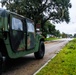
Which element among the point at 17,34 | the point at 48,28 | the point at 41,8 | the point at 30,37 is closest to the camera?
the point at 17,34

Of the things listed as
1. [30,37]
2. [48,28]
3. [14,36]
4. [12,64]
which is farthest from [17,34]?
[48,28]

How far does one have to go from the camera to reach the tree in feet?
130

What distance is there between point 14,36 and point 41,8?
116 feet

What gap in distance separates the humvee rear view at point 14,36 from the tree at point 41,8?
101ft

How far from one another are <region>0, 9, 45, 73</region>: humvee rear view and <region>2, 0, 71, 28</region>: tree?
30.9 m

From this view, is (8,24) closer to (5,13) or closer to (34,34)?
(5,13)

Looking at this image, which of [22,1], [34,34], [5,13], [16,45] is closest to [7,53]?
[16,45]

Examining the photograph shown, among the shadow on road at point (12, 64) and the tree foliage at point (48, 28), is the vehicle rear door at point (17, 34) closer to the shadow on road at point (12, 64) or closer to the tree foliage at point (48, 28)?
the shadow on road at point (12, 64)

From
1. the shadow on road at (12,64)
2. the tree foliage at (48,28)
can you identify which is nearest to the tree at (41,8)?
the tree foliage at (48,28)

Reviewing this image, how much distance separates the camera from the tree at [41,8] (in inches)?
1563

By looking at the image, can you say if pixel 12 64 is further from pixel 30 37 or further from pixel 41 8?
pixel 41 8

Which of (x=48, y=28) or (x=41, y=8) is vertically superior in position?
(x=41, y=8)

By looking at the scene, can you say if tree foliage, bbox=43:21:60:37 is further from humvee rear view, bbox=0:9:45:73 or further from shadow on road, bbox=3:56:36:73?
humvee rear view, bbox=0:9:45:73

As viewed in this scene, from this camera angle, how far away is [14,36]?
→ 727 centimetres
